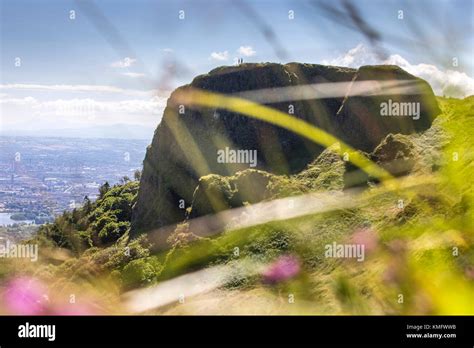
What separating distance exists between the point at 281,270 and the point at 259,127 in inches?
1664

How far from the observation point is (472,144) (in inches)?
2367

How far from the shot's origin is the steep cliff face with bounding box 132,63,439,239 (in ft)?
261

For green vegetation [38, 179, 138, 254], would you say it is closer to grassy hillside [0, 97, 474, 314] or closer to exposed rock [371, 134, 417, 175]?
grassy hillside [0, 97, 474, 314]

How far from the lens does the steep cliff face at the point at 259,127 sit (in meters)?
79.4

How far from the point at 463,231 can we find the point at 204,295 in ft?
83.5

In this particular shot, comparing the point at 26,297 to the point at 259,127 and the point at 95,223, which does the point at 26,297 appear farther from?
the point at 259,127

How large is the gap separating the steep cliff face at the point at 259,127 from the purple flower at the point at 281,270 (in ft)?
92.9

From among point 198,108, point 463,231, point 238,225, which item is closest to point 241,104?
point 198,108

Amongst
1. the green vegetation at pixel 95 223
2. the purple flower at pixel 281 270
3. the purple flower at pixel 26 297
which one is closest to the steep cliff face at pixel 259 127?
the green vegetation at pixel 95 223

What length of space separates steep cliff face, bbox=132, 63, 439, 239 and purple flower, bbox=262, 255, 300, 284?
92.9ft

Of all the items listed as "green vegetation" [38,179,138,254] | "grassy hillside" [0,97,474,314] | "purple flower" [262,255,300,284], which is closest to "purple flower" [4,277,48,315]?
"grassy hillside" [0,97,474,314]

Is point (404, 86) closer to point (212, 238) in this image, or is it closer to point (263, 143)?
point (263, 143)

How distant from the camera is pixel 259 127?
288ft
